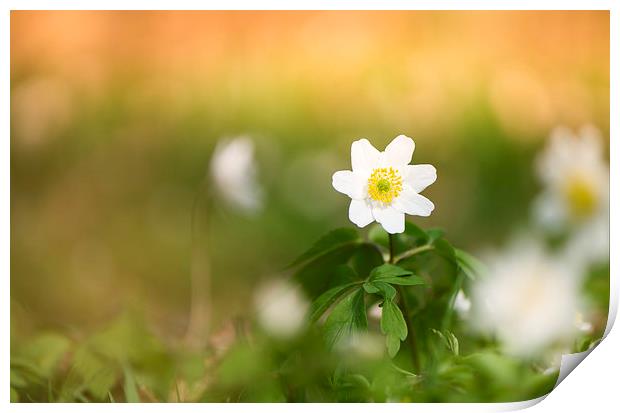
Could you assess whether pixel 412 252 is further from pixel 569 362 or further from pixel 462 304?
pixel 569 362

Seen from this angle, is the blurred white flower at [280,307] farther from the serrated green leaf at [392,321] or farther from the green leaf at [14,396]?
the green leaf at [14,396]

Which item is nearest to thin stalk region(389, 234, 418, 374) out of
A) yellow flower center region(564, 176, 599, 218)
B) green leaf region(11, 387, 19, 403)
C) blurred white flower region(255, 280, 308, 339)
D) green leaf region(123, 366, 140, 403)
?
blurred white flower region(255, 280, 308, 339)

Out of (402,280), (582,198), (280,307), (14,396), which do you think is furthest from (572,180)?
(14,396)

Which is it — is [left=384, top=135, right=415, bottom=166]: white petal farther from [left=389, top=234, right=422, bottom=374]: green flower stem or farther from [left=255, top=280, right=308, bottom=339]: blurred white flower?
[left=255, top=280, right=308, bottom=339]: blurred white flower

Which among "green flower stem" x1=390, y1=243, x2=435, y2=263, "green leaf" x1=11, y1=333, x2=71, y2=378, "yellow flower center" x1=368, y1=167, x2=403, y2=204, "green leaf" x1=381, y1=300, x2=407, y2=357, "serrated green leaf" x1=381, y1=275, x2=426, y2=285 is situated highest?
"yellow flower center" x1=368, y1=167, x2=403, y2=204

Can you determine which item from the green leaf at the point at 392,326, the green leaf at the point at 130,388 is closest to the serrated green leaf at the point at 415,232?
the green leaf at the point at 392,326
